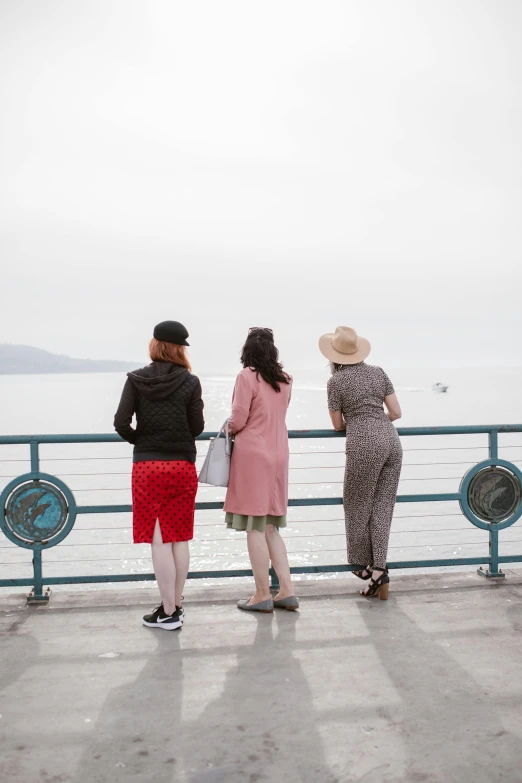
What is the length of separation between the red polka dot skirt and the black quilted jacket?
2.5 inches

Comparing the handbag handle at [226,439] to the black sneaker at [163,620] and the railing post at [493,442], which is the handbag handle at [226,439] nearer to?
the black sneaker at [163,620]

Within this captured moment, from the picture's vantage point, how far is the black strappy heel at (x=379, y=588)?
4453mm

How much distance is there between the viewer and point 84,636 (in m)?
3.91

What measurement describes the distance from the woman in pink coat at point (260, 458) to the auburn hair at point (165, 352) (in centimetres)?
38

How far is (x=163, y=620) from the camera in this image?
4.02 m

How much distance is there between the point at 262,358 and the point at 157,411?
0.71m

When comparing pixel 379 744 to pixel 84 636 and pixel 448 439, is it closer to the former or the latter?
pixel 84 636

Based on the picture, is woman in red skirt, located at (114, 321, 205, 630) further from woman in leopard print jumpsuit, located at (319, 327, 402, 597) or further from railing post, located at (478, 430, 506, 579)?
railing post, located at (478, 430, 506, 579)

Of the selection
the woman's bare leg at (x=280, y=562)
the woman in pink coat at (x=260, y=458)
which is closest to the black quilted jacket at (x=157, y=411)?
the woman in pink coat at (x=260, y=458)

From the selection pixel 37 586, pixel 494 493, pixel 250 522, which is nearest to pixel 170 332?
pixel 250 522

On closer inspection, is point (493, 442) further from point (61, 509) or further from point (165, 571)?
point (61, 509)

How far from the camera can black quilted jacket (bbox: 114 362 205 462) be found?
13.1 ft

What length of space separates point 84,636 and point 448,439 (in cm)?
6659

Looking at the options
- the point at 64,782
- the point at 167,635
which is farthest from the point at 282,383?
the point at 64,782
